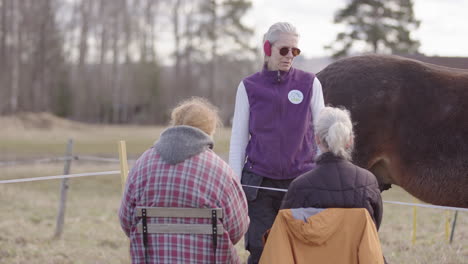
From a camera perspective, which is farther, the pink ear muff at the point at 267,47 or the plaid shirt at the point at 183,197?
the pink ear muff at the point at 267,47

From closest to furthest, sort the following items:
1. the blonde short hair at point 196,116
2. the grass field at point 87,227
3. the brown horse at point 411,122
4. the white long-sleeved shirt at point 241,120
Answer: the blonde short hair at point 196,116
the white long-sleeved shirt at point 241,120
the brown horse at point 411,122
the grass field at point 87,227

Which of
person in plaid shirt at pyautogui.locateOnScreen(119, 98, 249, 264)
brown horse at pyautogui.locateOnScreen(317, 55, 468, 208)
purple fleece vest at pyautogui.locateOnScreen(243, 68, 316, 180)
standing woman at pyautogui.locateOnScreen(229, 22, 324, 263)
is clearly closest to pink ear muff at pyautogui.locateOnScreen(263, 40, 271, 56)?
standing woman at pyautogui.locateOnScreen(229, 22, 324, 263)

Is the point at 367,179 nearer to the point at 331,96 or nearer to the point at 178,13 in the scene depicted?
the point at 331,96

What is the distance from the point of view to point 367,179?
8.23 feet

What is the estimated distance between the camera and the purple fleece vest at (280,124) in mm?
3133

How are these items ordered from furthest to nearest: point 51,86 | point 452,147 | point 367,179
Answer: point 51,86 → point 452,147 → point 367,179

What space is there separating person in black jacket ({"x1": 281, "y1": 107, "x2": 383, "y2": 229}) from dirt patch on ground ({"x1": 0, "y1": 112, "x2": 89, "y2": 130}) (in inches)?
1045

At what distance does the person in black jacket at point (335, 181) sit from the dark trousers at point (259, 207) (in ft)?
2.09

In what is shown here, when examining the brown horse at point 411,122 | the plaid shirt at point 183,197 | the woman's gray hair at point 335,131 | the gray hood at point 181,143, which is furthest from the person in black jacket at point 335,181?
the brown horse at point 411,122

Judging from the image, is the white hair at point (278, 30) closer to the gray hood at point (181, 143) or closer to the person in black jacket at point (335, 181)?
the person in black jacket at point (335, 181)

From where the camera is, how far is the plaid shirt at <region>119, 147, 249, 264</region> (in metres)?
2.49

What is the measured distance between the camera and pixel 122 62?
4047cm

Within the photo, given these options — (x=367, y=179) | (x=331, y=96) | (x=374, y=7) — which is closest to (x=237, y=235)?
(x=367, y=179)

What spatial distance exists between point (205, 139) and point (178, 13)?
3775 cm
